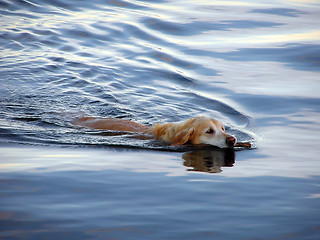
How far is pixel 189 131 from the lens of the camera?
8039 mm

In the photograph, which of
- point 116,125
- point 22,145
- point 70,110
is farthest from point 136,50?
Result: point 22,145

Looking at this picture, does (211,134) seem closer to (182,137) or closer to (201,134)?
(201,134)

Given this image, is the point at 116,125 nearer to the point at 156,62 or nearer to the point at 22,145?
the point at 22,145

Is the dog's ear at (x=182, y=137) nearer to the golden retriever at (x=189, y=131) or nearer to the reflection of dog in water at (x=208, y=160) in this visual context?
the golden retriever at (x=189, y=131)

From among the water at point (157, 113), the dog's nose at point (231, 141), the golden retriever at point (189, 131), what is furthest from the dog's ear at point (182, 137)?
the dog's nose at point (231, 141)

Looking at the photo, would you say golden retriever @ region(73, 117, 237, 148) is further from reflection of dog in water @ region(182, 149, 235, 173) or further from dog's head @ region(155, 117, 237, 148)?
reflection of dog in water @ region(182, 149, 235, 173)

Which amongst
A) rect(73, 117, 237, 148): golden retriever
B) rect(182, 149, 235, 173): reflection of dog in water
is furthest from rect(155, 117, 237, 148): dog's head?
rect(182, 149, 235, 173): reflection of dog in water

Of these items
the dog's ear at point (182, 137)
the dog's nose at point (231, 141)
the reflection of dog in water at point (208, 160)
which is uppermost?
the dog's ear at point (182, 137)

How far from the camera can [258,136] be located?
8578 millimetres

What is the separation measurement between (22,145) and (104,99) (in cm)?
383

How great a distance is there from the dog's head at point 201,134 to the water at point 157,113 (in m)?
0.21

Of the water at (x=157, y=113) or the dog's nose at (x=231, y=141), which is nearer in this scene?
Result: the water at (x=157, y=113)

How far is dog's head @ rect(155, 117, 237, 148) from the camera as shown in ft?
25.9

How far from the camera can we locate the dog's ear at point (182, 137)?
8.00 meters
